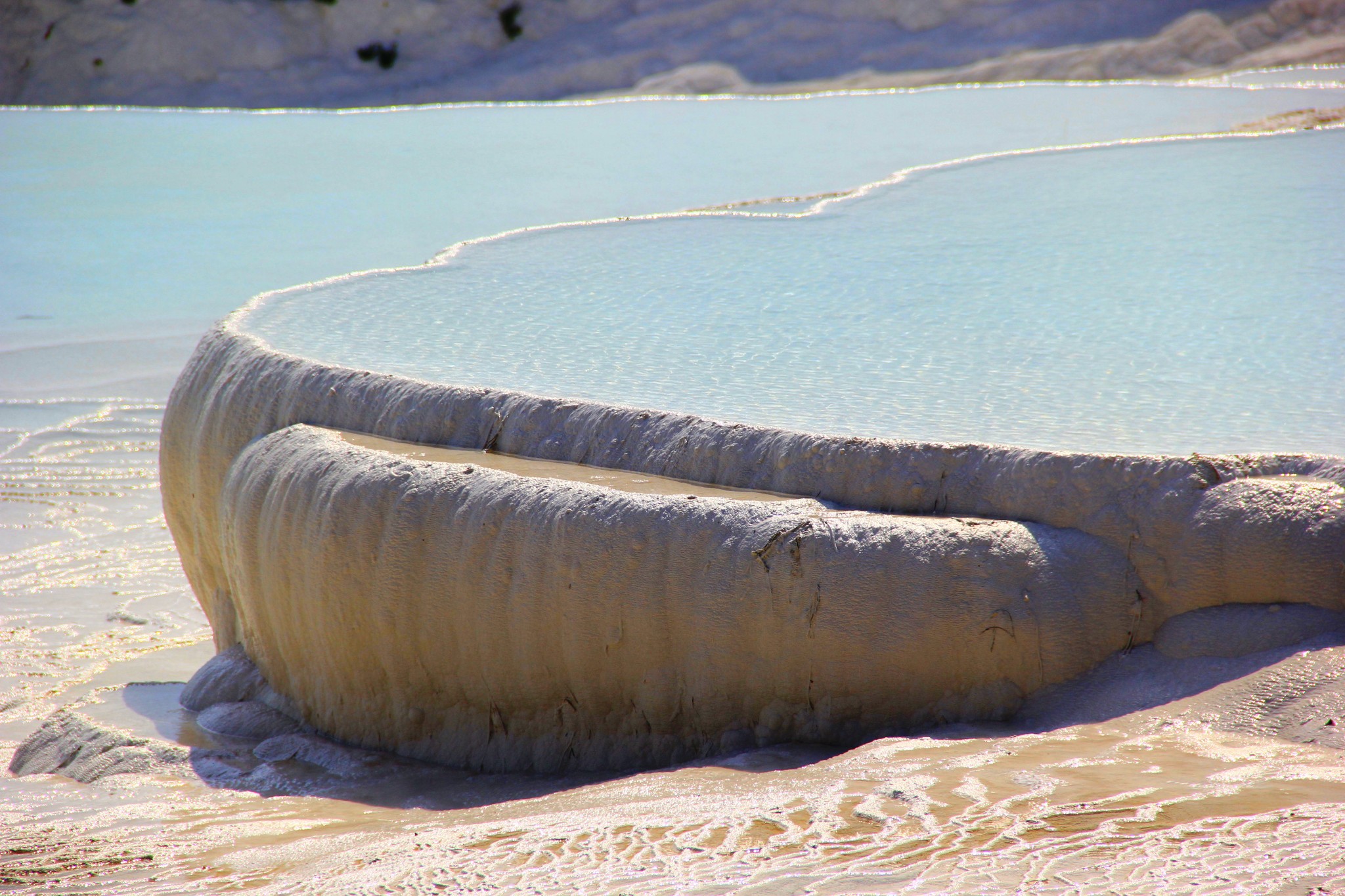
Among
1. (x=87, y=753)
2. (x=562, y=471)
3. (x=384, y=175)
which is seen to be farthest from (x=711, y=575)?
(x=384, y=175)

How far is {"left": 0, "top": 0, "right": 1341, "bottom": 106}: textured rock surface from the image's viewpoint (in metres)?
22.8

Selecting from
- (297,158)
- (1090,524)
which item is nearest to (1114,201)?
(1090,524)

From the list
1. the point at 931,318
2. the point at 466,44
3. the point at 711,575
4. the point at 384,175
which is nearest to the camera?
the point at 711,575

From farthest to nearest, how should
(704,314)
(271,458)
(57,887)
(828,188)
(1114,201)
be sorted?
1. (828,188)
2. (1114,201)
3. (704,314)
4. (271,458)
5. (57,887)

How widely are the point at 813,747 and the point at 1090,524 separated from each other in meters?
0.89

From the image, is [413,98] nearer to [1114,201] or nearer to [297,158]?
[297,158]

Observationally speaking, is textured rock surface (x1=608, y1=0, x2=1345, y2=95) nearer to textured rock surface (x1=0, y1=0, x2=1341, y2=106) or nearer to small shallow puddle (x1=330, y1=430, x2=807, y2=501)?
textured rock surface (x1=0, y1=0, x2=1341, y2=106)

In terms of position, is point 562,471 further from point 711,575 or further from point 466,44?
A: point 466,44

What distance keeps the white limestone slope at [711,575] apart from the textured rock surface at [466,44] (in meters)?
20.0

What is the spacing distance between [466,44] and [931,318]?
73.0ft

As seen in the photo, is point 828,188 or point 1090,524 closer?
point 1090,524

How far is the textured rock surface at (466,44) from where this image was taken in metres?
22.8

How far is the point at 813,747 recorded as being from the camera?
3021mm

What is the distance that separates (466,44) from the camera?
25.1 metres
